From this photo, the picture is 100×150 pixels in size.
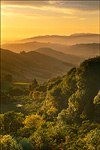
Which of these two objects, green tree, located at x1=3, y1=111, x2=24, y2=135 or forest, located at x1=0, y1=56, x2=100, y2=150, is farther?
green tree, located at x1=3, y1=111, x2=24, y2=135

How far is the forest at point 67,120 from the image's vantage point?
29728 millimetres

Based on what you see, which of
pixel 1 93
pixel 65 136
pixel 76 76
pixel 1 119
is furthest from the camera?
pixel 1 93

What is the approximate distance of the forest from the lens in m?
29.7

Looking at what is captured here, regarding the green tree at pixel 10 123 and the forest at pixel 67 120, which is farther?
the green tree at pixel 10 123

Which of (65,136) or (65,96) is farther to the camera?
(65,96)

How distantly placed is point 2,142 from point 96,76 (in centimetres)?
2446

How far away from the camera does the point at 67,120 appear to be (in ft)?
137

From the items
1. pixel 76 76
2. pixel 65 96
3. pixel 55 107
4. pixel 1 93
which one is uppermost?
pixel 76 76

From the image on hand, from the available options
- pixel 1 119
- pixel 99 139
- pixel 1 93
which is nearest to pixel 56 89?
pixel 1 119

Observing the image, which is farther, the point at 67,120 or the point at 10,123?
the point at 67,120

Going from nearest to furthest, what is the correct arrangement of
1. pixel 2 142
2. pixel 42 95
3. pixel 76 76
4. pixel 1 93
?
pixel 2 142
pixel 76 76
pixel 42 95
pixel 1 93

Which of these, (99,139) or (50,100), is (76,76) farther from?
(99,139)

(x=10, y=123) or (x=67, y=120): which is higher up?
(x=10, y=123)

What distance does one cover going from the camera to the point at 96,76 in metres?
42.3
